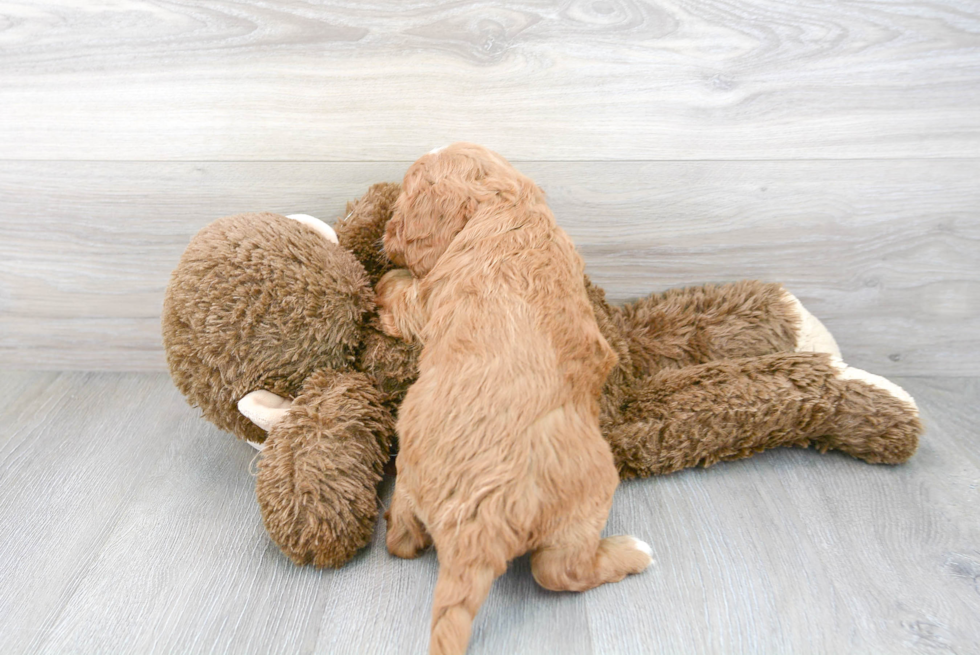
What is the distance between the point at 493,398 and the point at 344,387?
28cm

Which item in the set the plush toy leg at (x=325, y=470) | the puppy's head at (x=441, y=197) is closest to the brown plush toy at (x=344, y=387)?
the plush toy leg at (x=325, y=470)

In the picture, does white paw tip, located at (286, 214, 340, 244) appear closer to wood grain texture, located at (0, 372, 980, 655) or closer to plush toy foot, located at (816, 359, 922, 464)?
wood grain texture, located at (0, 372, 980, 655)

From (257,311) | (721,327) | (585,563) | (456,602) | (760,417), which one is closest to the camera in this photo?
(456,602)

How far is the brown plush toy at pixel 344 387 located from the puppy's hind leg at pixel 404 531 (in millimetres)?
40

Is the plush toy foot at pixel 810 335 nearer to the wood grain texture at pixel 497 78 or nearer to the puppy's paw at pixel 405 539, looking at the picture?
the wood grain texture at pixel 497 78

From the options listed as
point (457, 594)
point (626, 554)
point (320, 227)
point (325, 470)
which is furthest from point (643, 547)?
point (320, 227)

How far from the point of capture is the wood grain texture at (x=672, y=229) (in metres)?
1.16

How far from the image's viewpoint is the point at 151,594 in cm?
85

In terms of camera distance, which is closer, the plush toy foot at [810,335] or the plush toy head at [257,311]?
the plush toy head at [257,311]

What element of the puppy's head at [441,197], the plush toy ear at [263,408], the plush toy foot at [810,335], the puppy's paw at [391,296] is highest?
the puppy's head at [441,197]

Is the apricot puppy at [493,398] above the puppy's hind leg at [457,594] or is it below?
above

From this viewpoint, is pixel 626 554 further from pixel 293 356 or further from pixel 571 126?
pixel 571 126

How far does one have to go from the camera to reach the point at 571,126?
3.67 feet

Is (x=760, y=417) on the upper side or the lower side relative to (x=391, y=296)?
lower
